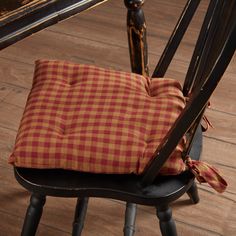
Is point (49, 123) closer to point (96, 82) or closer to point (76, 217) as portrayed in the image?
point (96, 82)

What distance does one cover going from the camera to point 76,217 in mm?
1432

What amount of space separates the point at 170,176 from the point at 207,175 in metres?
0.08

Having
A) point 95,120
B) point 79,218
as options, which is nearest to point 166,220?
point 95,120

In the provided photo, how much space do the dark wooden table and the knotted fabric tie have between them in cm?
40

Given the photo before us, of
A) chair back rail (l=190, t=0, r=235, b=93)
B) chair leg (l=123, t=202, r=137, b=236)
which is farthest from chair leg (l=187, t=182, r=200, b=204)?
chair back rail (l=190, t=0, r=235, b=93)

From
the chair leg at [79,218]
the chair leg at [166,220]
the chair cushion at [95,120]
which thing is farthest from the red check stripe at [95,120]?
the chair leg at [79,218]

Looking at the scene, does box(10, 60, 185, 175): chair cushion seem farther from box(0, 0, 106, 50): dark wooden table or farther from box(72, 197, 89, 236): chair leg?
box(72, 197, 89, 236): chair leg

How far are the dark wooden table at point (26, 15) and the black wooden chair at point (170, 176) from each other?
0.27 m

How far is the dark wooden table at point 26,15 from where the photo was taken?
97 cm

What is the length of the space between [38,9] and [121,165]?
0.35m

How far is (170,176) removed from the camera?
1036 millimetres

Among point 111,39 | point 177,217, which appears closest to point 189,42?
point 111,39

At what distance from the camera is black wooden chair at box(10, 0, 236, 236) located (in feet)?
2.72

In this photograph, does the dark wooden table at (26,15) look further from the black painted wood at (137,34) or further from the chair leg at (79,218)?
the chair leg at (79,218)
